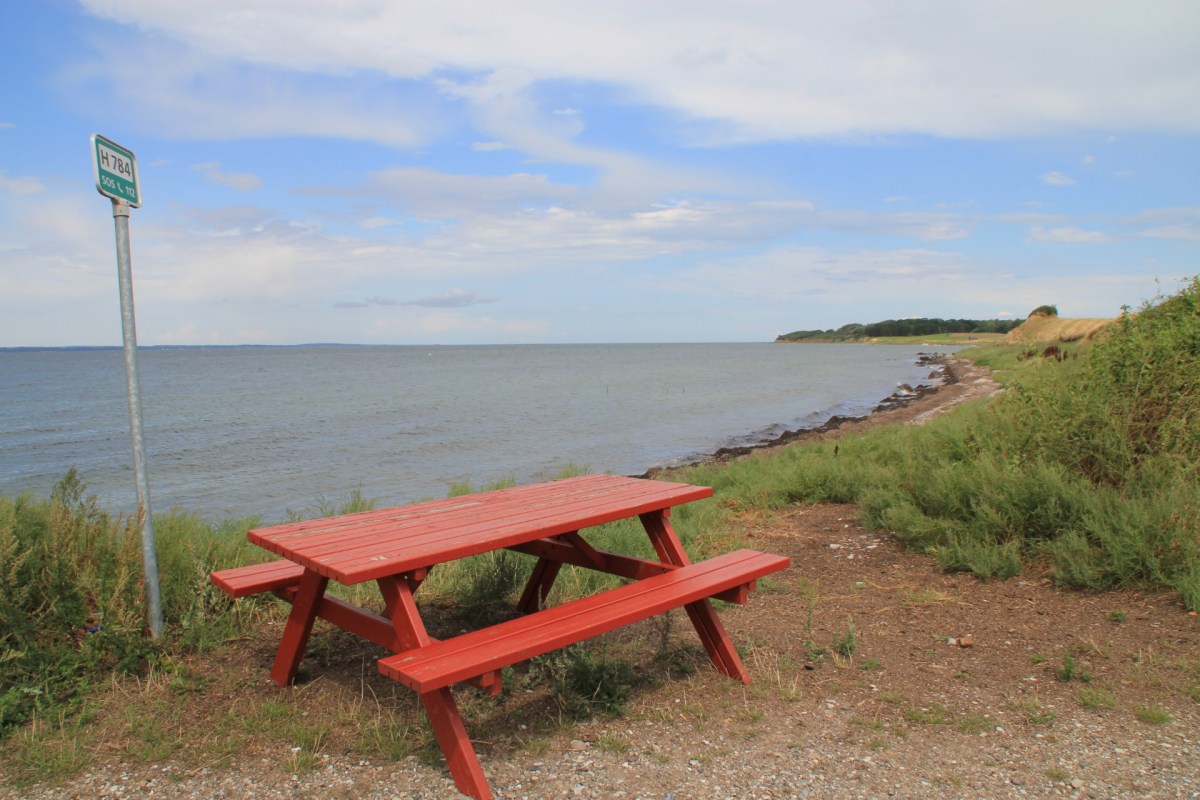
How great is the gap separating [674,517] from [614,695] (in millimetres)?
4326

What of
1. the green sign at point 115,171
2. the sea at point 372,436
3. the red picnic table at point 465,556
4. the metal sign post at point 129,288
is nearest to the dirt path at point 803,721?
the red picnic table at point 465,556

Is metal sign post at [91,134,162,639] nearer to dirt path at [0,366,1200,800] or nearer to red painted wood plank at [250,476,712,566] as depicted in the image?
dirt path at [0,366,1200,800]

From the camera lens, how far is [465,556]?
323 cm

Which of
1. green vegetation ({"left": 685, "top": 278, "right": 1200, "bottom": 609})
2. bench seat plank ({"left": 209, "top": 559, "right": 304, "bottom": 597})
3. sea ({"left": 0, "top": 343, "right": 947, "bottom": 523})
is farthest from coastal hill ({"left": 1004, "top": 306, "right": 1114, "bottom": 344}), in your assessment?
bench seat plank ({"left": 209, "top": 559, "right": 304, "bottom": 597})

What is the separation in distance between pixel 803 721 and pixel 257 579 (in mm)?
2533

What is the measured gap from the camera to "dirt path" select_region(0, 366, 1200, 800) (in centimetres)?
289

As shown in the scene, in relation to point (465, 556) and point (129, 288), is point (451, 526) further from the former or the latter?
point (129, 288)

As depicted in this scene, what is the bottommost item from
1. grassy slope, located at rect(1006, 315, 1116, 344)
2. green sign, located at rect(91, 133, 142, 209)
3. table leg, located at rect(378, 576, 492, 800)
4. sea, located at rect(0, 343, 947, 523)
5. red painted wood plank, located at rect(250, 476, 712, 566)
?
sea, located at rect(0, 343, 947, 523)

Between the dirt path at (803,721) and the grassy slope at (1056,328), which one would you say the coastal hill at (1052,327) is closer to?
the grassy slope at (1056,328)

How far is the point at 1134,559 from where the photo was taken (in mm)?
4789

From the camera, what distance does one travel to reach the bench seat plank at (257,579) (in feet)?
12.2

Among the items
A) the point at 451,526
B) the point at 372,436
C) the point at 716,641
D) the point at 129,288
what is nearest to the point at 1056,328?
the point at 372,436

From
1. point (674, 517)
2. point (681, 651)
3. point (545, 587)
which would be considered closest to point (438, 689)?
point (681, 651)

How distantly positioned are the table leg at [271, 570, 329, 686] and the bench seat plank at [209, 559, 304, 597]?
8 centimetres
